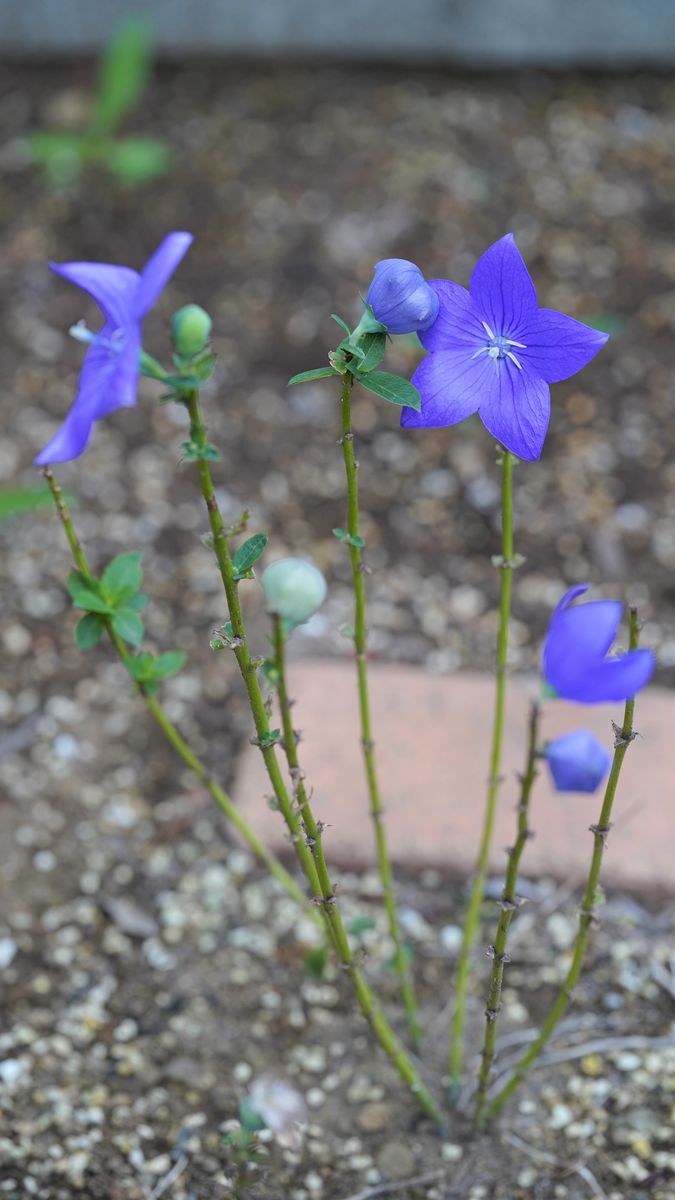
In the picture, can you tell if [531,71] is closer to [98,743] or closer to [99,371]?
[98,743]

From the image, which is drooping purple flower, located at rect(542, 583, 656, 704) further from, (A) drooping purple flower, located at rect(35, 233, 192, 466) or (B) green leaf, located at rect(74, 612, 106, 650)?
(B) green leaf, located at rect(74, 612, 106, 650)

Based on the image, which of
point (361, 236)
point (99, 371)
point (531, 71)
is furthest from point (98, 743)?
point (531, 71)

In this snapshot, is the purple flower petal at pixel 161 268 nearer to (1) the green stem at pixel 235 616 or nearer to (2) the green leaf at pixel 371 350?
(1) the green stem at pixel 235 616

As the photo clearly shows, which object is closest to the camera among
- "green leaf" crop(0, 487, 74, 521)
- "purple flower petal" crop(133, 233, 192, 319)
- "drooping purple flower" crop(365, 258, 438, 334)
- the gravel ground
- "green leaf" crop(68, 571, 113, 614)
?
"purple flower petal" crop(133, 233, 192, 319)

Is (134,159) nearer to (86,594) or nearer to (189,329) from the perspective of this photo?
(86,594)

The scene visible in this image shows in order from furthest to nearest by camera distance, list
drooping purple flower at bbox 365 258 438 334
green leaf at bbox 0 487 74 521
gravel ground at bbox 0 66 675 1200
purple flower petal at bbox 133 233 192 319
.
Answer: green leaf at bbox 0 487 74 521 → gravel ground at bbox 0 66 675 1200 → drooping purple flower at bbox 365 258 438 334 → purple flower petal at bbox 133 233 192 319

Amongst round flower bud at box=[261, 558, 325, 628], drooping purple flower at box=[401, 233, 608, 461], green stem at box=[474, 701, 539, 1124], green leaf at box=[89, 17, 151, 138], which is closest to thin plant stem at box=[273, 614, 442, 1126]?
round flower bud at box=[261, 558, 325, 628]
